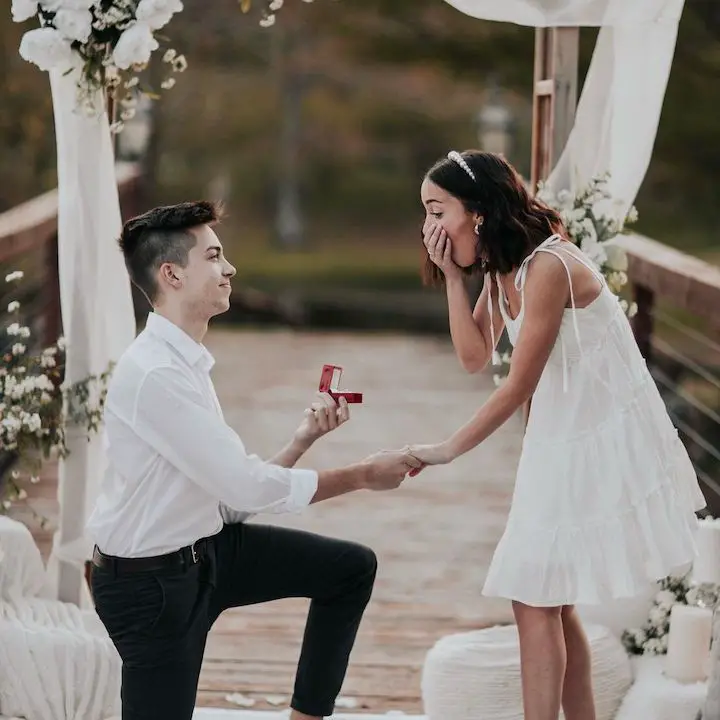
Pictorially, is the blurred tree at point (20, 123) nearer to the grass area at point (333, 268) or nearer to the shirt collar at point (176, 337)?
the grass area at point (333, 268)

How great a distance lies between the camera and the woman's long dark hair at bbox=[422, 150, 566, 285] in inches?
92.0

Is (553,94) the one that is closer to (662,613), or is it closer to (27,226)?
(662,613)

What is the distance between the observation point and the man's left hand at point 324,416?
2396mm

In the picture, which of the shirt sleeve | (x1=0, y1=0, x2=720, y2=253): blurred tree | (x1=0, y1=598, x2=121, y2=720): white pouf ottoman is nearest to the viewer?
the shirt sleeve

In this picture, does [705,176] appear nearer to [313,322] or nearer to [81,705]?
[313,322]

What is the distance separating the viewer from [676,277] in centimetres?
354

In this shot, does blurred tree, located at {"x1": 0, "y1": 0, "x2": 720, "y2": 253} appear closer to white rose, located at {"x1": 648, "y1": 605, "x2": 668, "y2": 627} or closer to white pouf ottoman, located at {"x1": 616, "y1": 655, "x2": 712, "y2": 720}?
white rose, located at {"x1": 648, "y1": 605, "x2": 668, "y2": 627}

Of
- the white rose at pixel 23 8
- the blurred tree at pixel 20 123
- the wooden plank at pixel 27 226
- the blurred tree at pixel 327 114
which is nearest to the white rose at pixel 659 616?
the white rose at pixel 23 8

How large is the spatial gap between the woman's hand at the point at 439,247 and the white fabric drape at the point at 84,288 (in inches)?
32.9

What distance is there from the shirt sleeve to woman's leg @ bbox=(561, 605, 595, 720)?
693 millimetres

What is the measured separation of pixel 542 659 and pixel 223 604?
60 cm

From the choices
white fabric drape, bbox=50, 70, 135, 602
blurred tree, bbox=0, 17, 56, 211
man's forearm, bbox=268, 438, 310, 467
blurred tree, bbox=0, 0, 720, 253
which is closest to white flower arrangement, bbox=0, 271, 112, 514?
white fabric drape, bbox=50, 70, 135, 602

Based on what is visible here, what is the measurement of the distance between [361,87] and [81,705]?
1444cm

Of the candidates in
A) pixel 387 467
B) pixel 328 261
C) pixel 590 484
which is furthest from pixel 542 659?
pixel 328 261
